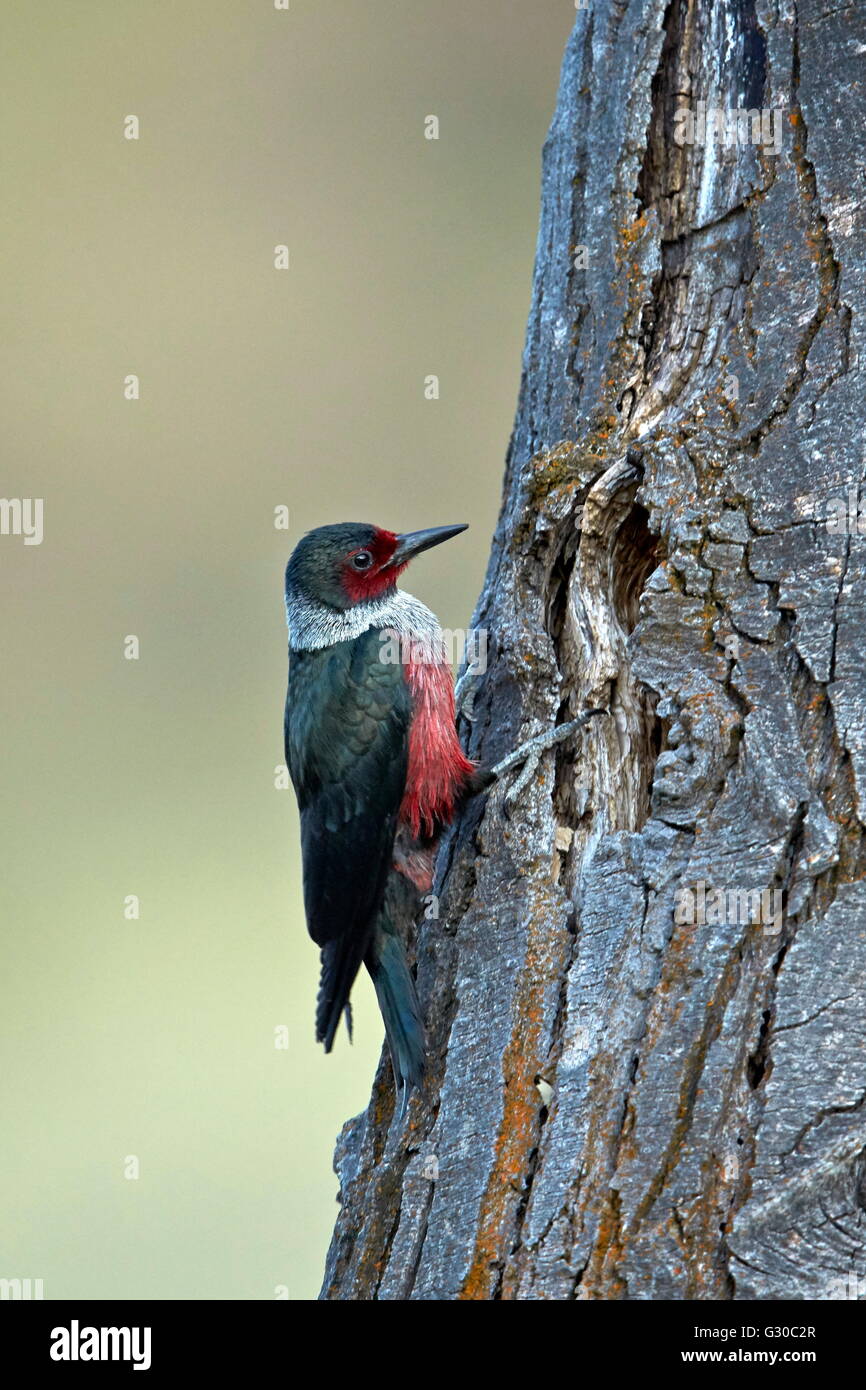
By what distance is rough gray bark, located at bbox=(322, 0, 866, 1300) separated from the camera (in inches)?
89.7

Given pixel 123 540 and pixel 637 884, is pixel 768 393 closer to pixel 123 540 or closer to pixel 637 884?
pixel 637 884

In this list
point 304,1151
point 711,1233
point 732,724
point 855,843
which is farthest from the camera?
point 304,1151

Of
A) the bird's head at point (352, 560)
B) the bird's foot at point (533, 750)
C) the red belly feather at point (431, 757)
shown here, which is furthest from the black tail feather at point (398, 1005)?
the bird's head at point (352, 560)

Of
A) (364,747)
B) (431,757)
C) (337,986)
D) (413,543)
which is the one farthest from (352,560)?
(337,986)

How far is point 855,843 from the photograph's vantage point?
2398 millimetres

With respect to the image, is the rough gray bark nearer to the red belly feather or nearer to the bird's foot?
the bird's foot

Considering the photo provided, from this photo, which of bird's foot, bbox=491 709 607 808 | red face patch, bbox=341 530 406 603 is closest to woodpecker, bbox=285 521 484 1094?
red face patch, bbox=341 530 406 603

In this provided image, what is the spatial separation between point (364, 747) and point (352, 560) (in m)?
0.75

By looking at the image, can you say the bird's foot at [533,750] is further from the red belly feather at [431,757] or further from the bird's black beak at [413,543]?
the bird's black beak at [413,543]

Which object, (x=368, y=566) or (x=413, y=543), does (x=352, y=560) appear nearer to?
(x=368, y=566)

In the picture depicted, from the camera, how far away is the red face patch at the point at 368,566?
436 centimetres

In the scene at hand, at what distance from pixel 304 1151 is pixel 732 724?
4076 mm

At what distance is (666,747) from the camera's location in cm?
275

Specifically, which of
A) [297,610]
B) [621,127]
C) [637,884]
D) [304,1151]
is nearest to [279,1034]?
[304,1151]
